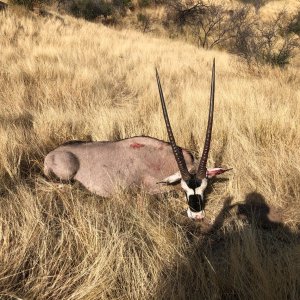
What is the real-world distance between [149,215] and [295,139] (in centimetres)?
207

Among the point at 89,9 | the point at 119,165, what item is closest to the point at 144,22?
the point at 89,9

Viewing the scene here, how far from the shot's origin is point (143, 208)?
270 cm

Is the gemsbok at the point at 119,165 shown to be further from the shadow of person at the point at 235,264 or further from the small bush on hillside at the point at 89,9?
the small bush on hillside at the point at 89,9

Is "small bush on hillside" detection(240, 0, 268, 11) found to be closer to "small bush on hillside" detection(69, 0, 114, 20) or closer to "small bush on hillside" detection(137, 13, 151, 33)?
"small bush on hillside" detection(137, 13, 151, 33)

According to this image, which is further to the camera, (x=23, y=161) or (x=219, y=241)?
(x=23, y=161)

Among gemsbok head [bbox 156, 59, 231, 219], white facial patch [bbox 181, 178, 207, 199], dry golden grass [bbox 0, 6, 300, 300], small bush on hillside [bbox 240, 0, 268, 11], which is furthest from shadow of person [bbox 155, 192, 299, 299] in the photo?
small bush on hillside [bbox 240, 0, 268, 11]

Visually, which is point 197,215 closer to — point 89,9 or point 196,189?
point 196,189

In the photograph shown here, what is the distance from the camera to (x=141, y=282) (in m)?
1.83

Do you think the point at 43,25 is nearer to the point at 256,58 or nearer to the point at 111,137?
the point at 256,58

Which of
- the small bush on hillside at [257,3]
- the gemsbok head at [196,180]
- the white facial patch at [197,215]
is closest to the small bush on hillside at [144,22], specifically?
the small bush on hillside at [257,3]

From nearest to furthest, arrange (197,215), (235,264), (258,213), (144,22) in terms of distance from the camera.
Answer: (235,264) < (197,215) < (258,213) < (144,22)

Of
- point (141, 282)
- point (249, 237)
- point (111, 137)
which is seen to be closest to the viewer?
point (141, 282)

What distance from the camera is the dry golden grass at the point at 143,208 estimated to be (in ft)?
6.06

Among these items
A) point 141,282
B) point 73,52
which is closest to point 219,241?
point 141,282
